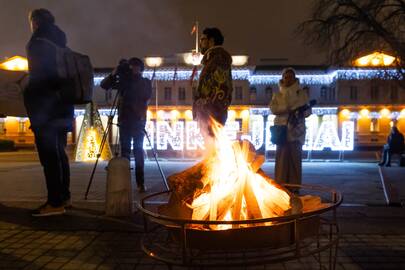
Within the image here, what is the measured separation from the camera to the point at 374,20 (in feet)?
78.2

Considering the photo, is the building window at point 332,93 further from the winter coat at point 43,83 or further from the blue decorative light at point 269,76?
the winter coat at point 43,83

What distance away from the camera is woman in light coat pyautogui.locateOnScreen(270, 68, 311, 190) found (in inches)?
310

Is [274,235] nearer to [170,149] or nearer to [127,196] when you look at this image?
[127,196]

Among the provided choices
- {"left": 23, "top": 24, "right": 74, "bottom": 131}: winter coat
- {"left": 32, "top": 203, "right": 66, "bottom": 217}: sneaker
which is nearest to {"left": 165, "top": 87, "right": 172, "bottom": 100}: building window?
{"left": 23, "top": 24, "right": 74, "bottom": 131}: winter coat

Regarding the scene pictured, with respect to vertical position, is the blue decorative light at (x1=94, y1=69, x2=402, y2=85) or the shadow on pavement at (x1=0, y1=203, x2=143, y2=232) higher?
the blue decorative light at (x1=94, y1=69, x2=402, y2=85)

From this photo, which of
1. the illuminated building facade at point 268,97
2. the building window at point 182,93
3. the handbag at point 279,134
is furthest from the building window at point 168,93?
the handbag at point 279,134

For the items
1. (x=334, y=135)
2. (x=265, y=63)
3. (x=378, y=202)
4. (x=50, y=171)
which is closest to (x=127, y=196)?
(x=50, y=171)

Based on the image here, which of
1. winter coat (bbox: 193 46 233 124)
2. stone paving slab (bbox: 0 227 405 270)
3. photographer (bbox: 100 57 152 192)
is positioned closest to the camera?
stone paving slab (bbox: 0 227 405 270)

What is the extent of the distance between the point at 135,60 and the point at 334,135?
15816mm

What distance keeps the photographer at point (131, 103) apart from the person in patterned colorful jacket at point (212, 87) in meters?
3.41

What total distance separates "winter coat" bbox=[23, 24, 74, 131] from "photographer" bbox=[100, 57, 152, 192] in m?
1.89

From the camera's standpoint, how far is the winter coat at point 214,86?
4.74m

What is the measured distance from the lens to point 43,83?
19.4 ft

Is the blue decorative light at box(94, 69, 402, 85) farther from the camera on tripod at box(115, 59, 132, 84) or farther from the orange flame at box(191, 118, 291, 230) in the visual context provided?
the orange flame at box(191, 118, 291, 230)
